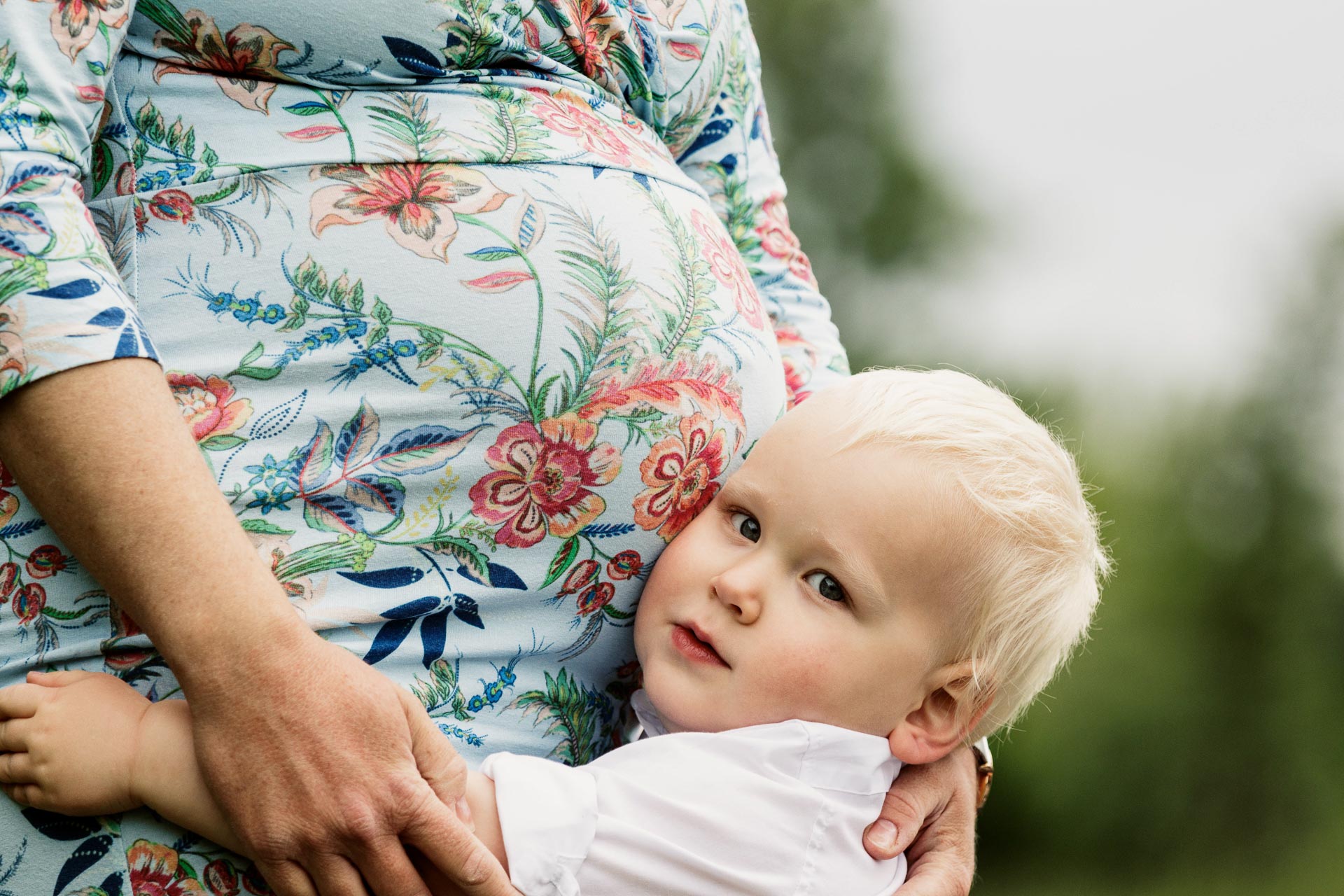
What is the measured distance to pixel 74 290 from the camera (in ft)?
2.85

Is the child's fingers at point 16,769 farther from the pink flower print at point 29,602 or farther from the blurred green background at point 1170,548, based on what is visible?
the blurred green background at point 1170,548

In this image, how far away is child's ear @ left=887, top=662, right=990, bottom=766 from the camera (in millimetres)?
1239

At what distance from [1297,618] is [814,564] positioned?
25.0 feet

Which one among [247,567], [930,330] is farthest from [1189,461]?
[247,567]

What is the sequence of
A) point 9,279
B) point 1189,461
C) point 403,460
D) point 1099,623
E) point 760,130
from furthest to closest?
point 1189,461, point 1099,623, point 760,130, point 403,460, point 9,279

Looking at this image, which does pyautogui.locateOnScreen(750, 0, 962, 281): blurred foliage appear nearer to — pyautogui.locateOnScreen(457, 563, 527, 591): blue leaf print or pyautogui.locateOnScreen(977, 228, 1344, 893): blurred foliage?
pyautogui.locateOnScreen(977, 228, 1344, 893): blurred foliage

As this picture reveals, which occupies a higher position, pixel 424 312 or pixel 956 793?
pixel 424 312

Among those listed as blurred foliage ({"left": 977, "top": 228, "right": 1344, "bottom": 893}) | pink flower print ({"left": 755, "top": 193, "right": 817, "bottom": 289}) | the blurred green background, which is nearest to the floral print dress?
pink flower print ({"left": 755, "top": 193, "right": 817, "bottom": 289})

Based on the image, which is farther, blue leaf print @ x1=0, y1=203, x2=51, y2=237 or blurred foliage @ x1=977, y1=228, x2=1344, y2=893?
blurred foliage @ x1=977, y1=228, x2=1344, y2=893

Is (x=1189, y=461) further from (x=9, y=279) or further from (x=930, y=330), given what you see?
(x=9, y=279)

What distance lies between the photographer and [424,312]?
1.05 m

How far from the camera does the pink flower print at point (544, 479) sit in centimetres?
109

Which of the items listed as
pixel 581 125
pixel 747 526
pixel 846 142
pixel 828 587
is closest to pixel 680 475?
pixel 747 526

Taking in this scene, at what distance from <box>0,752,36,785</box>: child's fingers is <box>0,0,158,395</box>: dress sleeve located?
1.03 ft
